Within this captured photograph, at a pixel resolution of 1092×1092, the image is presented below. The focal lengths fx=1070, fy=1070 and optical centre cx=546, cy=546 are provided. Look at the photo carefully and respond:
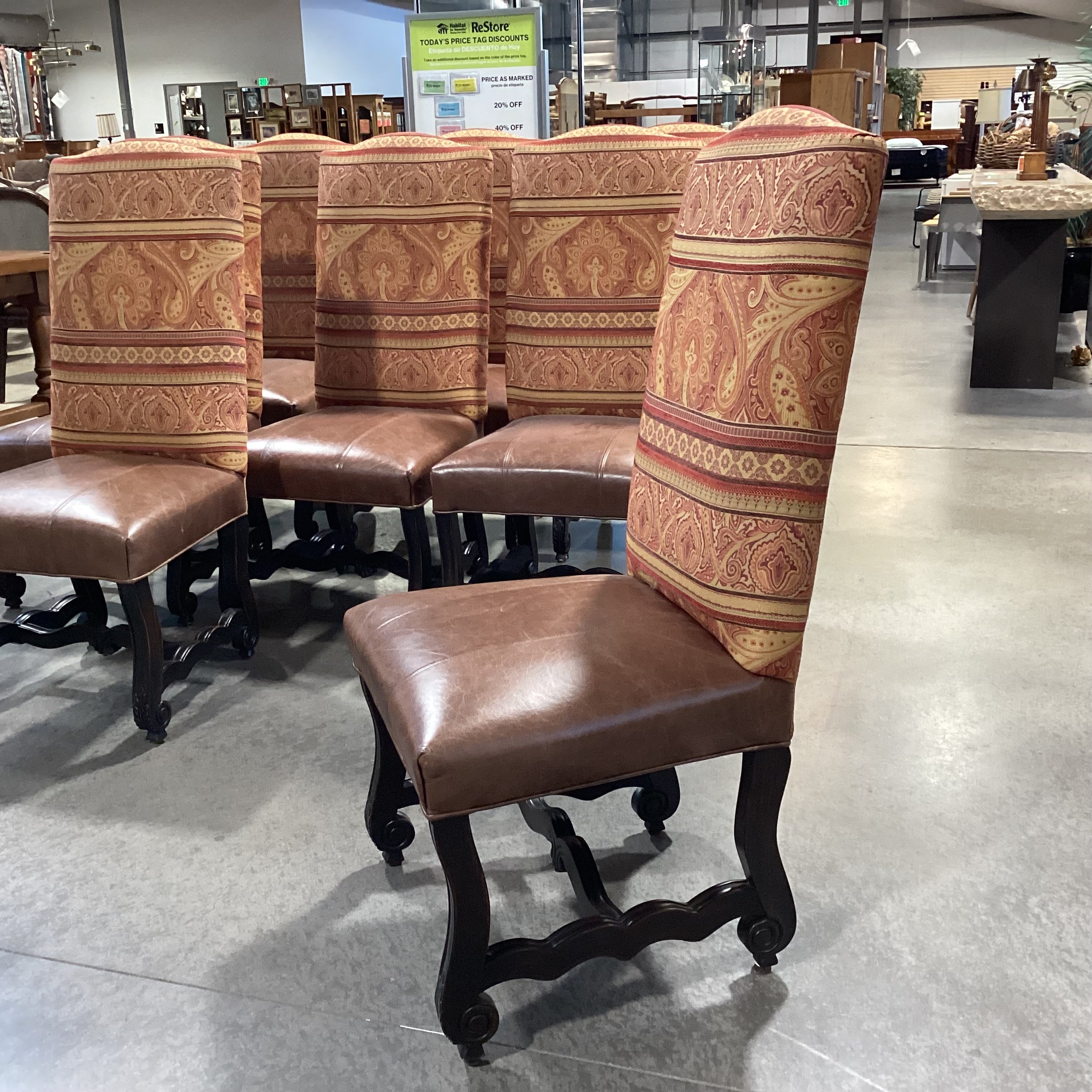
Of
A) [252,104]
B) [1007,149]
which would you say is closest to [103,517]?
[1007,149]

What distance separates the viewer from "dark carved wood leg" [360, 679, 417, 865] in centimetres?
157

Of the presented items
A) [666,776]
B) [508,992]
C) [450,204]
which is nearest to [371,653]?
[508,992]

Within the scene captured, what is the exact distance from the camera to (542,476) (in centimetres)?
216

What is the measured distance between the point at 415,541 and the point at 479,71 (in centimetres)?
313

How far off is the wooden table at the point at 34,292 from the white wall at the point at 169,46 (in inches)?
479

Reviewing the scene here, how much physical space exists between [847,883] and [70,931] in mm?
1130

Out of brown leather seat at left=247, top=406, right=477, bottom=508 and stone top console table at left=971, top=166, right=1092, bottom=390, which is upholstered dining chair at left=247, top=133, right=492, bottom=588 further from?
stone top console table at left=971, top=166, right=1092, bottom=390

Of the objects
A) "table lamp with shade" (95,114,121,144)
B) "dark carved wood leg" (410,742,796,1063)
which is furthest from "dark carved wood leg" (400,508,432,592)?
"table lamp with shade" (95,114,121,144)

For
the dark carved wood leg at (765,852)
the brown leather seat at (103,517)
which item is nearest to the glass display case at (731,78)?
the brown leather seat at (103,517)

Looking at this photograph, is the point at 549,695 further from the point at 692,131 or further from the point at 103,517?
the point at 692,131

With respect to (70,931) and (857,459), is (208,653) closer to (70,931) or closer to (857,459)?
(70,931)

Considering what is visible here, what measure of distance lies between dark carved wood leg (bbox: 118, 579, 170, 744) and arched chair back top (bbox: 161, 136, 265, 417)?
2.43 feet

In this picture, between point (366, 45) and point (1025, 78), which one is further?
point (366, 45)

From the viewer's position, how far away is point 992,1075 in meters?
1.25
